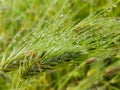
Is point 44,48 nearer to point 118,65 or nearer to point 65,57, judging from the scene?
point 65,57

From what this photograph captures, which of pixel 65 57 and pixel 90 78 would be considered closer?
pixel 65 57

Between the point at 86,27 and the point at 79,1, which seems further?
the point at 79,1

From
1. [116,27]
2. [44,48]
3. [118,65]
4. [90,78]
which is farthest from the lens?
[90,78]

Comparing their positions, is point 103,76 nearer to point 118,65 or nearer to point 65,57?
point 118,65

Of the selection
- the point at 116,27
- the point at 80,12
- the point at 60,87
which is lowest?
the point at 60,87

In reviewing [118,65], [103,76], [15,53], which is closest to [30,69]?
[15,53]

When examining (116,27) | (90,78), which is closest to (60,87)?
(90,78)

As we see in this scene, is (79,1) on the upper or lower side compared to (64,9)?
upper

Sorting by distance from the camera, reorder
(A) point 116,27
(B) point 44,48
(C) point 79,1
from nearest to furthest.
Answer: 1. (B) point 44,48
2. (A) point 116,27
3. (C) point 79,1

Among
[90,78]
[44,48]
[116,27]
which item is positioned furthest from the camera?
[90,78]
